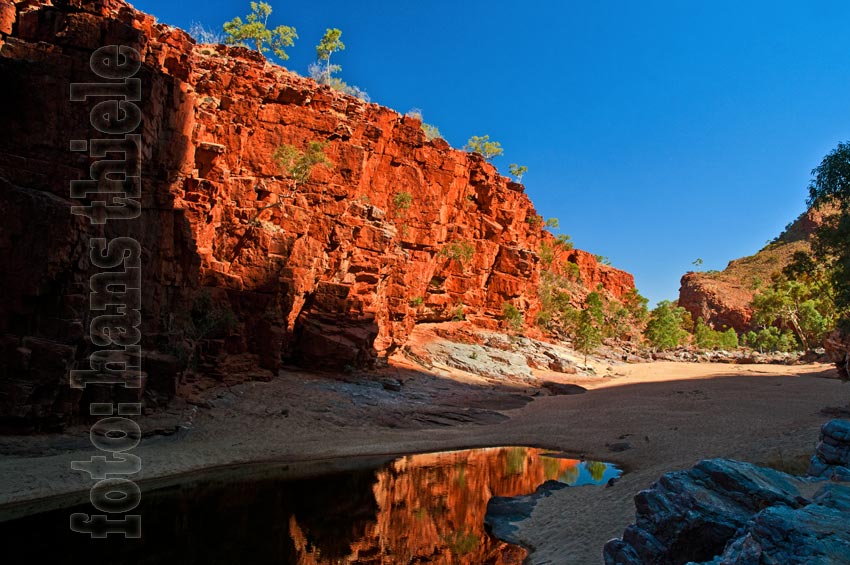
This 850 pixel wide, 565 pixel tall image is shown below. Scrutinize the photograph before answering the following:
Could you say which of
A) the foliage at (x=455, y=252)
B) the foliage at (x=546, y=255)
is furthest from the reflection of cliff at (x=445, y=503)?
the foliage at (x=546, y=255)

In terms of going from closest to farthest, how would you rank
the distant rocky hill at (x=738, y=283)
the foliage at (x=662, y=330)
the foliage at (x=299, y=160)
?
the foliage at (x=299, y=160), the foliage at (x=662, y=330), the distant rocky hill at (x=738, y=283)

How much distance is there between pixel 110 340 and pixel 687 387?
4004 centimetres

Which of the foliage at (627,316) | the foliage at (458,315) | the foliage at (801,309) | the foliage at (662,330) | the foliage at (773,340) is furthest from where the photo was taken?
the foliage at (627,316)

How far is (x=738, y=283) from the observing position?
447 feet

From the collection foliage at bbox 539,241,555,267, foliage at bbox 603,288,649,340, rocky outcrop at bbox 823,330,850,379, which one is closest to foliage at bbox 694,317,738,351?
foliage at bbox 603,288,649,340

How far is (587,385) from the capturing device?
4869 cm

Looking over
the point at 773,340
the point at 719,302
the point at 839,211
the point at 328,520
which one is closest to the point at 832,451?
the point at 328,520

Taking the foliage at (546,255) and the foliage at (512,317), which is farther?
the foliage at (546,255)

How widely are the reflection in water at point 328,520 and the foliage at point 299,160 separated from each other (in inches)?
1153

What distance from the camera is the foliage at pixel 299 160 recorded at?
4284 centimetres

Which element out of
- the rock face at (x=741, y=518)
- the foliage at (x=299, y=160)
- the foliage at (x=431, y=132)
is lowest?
the rock face at (x=741, y=518)

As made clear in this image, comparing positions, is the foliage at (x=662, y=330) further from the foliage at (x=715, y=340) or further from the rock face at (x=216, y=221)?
the rock face at (x=216, y=221)

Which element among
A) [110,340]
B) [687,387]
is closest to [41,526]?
[110,340]

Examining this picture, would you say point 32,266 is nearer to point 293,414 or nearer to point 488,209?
point 293,414
